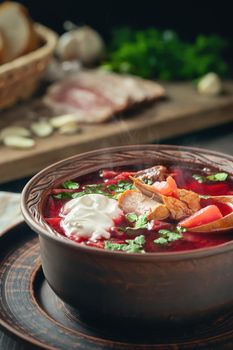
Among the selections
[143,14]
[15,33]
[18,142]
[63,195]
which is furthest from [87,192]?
[143,14]

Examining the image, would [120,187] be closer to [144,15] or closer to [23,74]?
[23,74]

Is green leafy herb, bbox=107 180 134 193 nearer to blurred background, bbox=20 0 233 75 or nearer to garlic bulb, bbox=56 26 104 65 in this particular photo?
garlic bulb, bbox=56 26 104 65

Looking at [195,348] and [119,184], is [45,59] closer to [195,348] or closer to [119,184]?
[119,184]

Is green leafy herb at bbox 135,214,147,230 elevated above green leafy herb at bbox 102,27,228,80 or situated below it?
above

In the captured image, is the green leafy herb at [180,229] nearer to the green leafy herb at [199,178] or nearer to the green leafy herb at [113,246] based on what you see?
the green leafy herb at [113,246]

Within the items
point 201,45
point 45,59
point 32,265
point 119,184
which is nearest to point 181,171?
point 119,184

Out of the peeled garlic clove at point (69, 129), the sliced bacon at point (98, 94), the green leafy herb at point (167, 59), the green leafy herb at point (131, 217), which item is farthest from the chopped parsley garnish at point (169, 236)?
the green leafy herb at point (167, 59)

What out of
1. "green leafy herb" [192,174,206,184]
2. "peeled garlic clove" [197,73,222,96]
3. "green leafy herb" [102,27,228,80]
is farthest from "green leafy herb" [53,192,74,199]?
"green leafy herb" [102,27,228,80]
